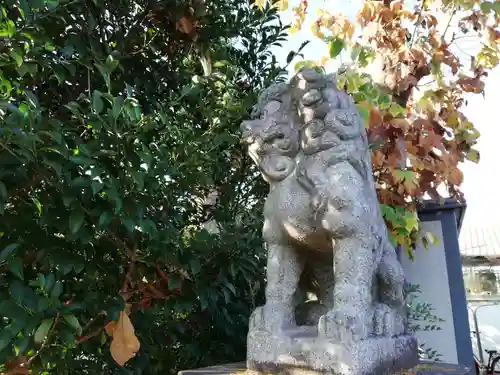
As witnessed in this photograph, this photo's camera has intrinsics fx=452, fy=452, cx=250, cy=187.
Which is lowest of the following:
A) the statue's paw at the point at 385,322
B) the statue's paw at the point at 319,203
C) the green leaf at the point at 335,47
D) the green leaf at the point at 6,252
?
the statue's paw at the point at 385,322

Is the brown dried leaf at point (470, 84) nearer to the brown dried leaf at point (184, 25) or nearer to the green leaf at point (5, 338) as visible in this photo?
the brown dried leaf at point (184, 25)

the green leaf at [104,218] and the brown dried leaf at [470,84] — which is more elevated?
the brown dried leaf at [470,84]

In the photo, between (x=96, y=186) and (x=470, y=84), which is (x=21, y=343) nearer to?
(x=96, y=186)

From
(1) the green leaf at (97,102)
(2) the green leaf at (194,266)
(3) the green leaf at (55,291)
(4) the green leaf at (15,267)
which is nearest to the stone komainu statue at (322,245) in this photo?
(2) the green leaf at (194,266)

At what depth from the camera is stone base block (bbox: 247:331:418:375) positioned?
3.72ft

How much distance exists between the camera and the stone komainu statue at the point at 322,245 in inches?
48.0

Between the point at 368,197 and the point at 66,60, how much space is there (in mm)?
1127

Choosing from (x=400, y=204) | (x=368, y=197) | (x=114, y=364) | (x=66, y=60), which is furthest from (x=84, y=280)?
(x=400, y=204)

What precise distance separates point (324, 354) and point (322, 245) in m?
0.36

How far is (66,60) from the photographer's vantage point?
158 centimetres

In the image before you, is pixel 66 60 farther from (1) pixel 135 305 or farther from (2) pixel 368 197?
(2) pixel 368 197

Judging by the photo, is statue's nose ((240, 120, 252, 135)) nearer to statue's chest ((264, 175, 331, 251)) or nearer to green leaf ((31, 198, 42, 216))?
statue's chest ((264, 175, 331, 251))

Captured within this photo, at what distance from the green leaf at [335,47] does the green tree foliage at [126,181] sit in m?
0.36

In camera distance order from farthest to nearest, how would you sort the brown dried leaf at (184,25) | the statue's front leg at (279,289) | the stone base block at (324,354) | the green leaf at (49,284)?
the brown dried leaf at (184,25) < the statue's front leg at (279,289) < the green leaf at (49,284) < the stone base block at (324,354)
